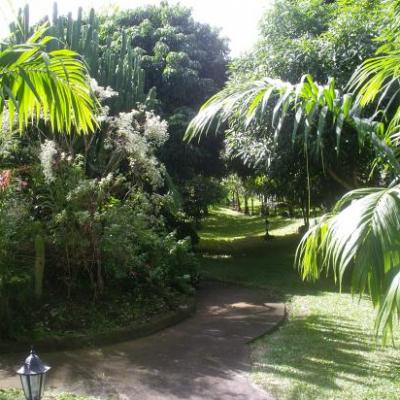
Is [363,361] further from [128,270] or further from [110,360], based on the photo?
[128,270]

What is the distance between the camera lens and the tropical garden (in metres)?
A: 3.41

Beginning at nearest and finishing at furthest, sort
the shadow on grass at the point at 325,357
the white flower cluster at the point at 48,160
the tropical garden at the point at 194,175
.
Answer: the tropical garden at the point at 194,175
the shadow on grass at the point at 325,357
the white flower cluster at the point at 48,160

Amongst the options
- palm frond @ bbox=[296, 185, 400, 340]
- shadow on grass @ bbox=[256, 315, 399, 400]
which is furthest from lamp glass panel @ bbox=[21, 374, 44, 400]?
shadow on grass @ bbox=[256, 315, 399, 400]

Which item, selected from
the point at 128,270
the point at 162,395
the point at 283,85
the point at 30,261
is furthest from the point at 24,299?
the point at 283,85

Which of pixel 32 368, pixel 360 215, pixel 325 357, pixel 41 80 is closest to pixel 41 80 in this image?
pixel 41 80

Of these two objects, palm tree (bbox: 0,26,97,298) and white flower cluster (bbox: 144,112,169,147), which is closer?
palm tree (bbox: 0,26,97,298)

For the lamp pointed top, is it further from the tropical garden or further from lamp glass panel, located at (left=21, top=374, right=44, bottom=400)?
the tropical garden

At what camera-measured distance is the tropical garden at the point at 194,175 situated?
341 cm

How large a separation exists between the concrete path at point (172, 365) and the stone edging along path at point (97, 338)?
0.14m

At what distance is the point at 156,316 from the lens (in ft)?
27.7

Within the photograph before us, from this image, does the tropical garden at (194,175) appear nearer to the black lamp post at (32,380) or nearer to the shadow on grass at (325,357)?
the shadow on grass at (325,357)

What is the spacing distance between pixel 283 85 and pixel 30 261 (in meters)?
5.88

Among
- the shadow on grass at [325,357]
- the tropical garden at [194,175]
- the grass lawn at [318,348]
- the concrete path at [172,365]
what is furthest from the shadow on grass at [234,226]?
the shadow on grass at [325,357]

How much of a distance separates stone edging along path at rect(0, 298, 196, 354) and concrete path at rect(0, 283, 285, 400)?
140mm
